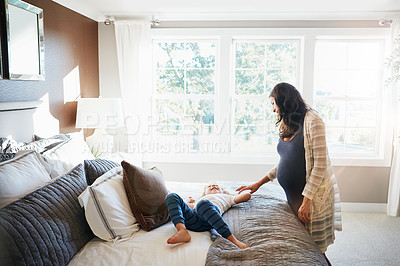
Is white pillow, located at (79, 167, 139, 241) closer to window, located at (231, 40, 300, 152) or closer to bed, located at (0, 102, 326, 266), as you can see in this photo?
bed, located at (0, 102, 326, 266)

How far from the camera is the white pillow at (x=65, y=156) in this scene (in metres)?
2.34

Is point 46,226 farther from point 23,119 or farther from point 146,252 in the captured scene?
point 23,119

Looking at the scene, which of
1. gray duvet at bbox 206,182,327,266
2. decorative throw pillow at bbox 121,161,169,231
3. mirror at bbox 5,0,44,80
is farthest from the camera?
mirror at bbox 5,0,44,80

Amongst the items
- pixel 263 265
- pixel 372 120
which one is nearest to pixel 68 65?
pixel 263 265

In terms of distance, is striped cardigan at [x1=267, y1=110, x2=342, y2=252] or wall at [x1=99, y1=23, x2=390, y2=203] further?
wall at [x1=99, y1=23, x2=390, y2=203]

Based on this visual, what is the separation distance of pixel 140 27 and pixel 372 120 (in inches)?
124

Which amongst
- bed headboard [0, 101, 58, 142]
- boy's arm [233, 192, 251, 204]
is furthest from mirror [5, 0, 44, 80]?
boy's arm [233, 192, 251, 204]

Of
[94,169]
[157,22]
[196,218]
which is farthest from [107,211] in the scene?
[157,22]

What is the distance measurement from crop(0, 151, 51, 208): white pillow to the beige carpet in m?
2.48

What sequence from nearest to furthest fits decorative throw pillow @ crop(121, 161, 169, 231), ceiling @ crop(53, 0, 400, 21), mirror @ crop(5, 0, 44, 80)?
decorative throw pillow @ crop(121, 161, 169, 231), mirror @ crop(5, 0, 44, 80), ceiling @ crop(53, 0, 400, 21)

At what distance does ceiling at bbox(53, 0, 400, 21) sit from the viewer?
3.76 m

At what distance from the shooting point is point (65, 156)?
2.51m

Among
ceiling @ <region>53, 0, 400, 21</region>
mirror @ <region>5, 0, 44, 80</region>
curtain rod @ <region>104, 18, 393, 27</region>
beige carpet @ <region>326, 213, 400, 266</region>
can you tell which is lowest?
beige carpet @ <region>326, 213, 400, 266</region>

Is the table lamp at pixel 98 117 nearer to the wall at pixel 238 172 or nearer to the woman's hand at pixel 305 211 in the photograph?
the wall at pixel 238 172
